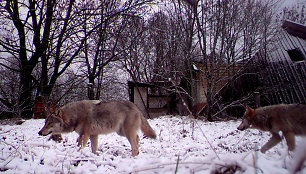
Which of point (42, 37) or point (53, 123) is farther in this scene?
point (42, 37)

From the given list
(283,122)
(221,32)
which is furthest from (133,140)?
(221,32)

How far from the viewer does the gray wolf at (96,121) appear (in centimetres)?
533

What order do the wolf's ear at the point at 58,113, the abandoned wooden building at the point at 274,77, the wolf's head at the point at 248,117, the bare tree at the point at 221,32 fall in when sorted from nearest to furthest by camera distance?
1. the wolf's ear at the point at 58,113
2. the wolf's head at the point at 248,117
3. the bare tree at the point at 221,32
4. the abandoned wooden building at the point at 274,77

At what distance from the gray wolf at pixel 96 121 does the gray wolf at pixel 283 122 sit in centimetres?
276

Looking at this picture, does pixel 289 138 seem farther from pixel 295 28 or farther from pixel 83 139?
pixel 295 28

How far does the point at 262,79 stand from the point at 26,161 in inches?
652

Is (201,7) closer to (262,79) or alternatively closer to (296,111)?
(262,79)

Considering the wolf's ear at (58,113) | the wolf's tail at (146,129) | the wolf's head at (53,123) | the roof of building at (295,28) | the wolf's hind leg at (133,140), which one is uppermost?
the roof of building at (295,28)

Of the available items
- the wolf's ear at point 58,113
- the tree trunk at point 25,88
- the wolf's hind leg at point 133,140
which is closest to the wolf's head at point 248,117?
the wolf's hind leg at point 133,140

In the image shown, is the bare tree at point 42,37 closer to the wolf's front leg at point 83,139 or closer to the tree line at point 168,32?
the tree line at point 168,32

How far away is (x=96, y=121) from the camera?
538 centimetres

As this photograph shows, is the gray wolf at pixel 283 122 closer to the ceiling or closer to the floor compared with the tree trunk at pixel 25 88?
closer to the floor

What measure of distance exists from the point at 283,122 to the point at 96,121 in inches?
176

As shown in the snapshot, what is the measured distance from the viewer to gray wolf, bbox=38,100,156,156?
5.33 m
